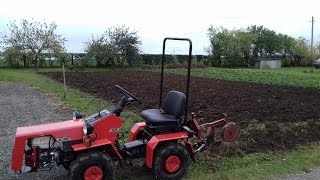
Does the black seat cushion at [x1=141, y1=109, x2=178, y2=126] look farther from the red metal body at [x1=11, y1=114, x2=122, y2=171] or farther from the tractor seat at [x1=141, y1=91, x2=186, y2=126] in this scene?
the red metal body at [x1=11, y1=114, x2=122, y2=171]

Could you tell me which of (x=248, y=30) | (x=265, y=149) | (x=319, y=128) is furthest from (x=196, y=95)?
(x=248, y=30)

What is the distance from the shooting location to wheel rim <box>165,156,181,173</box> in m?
5.57

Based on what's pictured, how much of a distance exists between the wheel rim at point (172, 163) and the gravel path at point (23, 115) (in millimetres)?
1533

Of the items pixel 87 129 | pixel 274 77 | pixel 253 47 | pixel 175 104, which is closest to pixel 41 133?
pixel 87 129

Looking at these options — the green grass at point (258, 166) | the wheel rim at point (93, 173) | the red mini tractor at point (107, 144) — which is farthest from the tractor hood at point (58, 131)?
the green grass at point (258, 166)

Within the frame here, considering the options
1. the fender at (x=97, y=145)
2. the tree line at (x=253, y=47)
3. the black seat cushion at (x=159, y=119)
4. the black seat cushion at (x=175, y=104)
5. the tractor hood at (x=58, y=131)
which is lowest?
the fender at (x=97, y=145)

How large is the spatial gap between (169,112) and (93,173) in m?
1.52

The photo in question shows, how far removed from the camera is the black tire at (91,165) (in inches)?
197

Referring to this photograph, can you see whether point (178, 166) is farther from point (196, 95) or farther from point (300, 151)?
point (196, 95)

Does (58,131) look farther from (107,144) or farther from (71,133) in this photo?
(107,144)

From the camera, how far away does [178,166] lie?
5.66 metres

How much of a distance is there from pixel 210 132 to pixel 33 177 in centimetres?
274

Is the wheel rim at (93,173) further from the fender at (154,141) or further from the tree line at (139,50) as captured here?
the tree line at (139,50)

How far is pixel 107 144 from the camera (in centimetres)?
527
